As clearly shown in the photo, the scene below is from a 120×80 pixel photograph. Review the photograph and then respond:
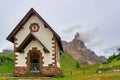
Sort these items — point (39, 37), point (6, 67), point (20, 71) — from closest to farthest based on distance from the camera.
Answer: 1. point (20, 71)
2. point (39, 37)
3. point (6, 67)

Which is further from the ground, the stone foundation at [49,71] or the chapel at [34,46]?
the chapel at [34,46]

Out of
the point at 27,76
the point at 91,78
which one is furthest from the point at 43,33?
the point at 91,78

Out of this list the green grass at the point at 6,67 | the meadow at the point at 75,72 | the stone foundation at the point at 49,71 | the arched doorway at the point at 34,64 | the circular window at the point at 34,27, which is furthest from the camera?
the green grass at the point at 6,67

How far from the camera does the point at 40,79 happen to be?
45.3m

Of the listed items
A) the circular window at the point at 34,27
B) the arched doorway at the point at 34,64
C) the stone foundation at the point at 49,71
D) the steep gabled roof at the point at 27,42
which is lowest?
the stone foundation at the point at 49,71

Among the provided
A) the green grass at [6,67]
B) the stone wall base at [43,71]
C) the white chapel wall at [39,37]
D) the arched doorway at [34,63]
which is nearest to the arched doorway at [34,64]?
the arched doorway at [34,63]

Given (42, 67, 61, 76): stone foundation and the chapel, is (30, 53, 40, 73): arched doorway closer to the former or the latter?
the chapel

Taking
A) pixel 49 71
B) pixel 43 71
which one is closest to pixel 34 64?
pixel 43 71

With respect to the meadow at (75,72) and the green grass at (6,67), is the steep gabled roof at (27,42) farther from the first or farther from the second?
the green grass at (6,67)

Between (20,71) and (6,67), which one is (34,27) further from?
(6,67)

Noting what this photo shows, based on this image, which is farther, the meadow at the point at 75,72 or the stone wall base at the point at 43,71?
the stone wall base at the point at 43,71

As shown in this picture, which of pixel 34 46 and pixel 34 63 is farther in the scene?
pixel 34 46

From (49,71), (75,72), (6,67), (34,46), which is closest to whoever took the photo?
(49,71)

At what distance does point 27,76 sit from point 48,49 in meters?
4.77
